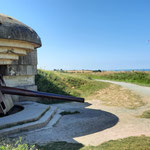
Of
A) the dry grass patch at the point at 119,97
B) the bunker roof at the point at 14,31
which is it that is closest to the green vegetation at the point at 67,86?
the dry grass patch at the point at 119,97

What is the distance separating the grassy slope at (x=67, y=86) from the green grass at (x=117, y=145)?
8953mm

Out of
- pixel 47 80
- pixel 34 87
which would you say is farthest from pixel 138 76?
pixel 34 87

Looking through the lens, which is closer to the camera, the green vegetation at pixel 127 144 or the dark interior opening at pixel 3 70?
the green vegetation at pixel 127 144

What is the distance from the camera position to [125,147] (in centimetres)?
383

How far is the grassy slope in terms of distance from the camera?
13.9 m

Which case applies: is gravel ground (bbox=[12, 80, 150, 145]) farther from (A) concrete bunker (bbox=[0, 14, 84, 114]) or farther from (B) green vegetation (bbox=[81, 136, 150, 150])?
(A) concrete bunker (bbox=[0, 14, 84, 114])

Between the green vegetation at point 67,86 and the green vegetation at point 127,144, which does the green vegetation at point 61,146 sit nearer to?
the green vegetation at point 127,144

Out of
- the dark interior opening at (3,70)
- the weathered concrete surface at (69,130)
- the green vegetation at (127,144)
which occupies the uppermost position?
the dark interior opening at (3,70)

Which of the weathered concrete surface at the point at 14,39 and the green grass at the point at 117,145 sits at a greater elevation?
the weathered concrete surface at the point at 14,39

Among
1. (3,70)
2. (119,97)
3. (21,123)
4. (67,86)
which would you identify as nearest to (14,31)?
(21,123)

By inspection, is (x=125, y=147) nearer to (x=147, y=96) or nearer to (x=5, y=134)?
(x=5, y=134)

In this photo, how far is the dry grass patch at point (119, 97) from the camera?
9.94 metres

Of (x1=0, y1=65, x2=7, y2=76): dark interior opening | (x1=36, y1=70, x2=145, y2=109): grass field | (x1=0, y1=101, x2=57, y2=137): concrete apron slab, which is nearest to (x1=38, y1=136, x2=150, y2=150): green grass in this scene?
(x1=0, y1=101, x2=57, y2=137): concrete apron slab

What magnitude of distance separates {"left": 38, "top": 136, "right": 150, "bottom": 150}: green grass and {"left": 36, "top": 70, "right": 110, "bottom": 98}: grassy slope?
29.4ft
